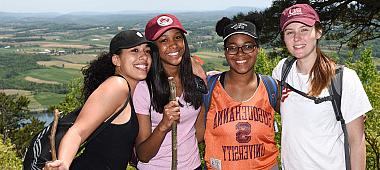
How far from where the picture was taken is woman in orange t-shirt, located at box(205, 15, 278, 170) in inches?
173

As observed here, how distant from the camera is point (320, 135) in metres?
3.91

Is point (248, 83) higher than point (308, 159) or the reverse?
higher

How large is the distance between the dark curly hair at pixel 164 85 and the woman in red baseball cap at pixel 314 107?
3.13ft

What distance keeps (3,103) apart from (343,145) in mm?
58613

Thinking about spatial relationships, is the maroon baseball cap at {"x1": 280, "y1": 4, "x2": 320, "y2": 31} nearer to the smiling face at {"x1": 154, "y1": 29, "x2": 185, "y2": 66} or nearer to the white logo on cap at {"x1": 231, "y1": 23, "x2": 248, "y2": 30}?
the white logo on cap at {"x1": 231, "y1": 23, "x2": 248, "y2": 30}

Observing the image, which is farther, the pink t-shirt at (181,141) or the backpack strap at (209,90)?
the backpack strap at (209,90)

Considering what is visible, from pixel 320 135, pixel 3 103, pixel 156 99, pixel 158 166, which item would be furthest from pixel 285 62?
pixel 3 103

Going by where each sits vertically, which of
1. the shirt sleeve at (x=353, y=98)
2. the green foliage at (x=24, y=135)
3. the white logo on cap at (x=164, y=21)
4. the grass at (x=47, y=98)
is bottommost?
the grass at (x=47, y=98)

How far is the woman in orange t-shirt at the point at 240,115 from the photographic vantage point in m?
4.39

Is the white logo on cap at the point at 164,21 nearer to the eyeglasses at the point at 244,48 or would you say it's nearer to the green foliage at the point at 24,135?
the eyeglasses at the point at 244,48

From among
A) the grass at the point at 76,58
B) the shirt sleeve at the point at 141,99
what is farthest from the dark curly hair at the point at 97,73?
the grass at the point at 76,58

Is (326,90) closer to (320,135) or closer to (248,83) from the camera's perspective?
(320,135)

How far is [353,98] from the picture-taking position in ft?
12.2

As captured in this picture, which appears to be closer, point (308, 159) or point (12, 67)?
point (308, 159)
